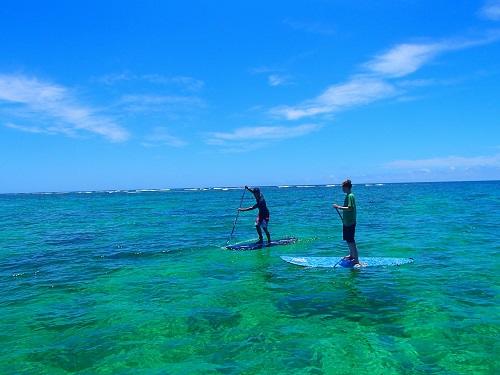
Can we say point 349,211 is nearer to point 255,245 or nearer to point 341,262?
point 341,262

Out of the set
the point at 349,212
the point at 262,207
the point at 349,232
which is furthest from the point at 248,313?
the point at 262,207

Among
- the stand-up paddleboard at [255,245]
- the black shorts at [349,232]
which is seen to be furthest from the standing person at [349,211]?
the stand-up paddleboard at [255,245]

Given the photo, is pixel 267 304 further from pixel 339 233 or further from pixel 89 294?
pixel 339 233

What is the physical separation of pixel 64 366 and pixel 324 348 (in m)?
4.54

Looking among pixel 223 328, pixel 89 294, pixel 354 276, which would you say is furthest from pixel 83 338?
pixel 354 276

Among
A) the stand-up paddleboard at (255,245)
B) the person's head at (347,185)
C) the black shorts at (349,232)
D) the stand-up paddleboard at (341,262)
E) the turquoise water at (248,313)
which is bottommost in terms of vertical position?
the turquoise water at (248,313)

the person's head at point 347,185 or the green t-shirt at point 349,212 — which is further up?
the person's head at point 347,185

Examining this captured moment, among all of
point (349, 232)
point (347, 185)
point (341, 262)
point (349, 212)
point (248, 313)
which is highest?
point (347, 185)

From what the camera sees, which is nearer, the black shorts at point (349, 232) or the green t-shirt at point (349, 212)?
the green t-shirt at point (349, 212)

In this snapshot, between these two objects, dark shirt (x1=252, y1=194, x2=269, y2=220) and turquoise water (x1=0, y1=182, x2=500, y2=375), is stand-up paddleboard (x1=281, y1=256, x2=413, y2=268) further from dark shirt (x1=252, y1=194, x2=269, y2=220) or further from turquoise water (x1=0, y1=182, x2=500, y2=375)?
dark shirt (x1=252, y1=194, x2=269, y2=220)

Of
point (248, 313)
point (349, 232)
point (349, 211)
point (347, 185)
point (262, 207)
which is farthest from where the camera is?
point (262, 207)

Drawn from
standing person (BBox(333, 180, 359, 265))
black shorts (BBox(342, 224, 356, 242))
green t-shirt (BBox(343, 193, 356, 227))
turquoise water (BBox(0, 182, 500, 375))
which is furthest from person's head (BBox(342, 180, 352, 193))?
turquoise water (BBox(0, 182, 500, 375))

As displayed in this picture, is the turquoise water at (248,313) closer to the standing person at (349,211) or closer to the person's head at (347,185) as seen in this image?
the standing person at (349,211)

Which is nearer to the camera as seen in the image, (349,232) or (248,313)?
(248,313)
